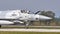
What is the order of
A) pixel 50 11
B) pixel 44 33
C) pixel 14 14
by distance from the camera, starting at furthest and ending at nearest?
pixel 14 14 → pixel 50 11 → pixel 44 33

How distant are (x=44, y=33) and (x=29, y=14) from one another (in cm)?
285

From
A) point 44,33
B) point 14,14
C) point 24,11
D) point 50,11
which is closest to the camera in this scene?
point 44,33

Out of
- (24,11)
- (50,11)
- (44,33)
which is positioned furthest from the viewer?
(24,11)

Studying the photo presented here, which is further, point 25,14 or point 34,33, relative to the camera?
point 25,14

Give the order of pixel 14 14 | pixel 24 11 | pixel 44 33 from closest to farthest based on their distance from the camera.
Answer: pixel 44 33 < pixel 24 11 < pixel 14 14

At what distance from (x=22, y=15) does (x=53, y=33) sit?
2.81 metres

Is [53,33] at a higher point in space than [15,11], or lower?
lower

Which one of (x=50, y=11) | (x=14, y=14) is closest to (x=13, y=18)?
(x=14, y=14)

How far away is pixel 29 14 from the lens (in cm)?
351

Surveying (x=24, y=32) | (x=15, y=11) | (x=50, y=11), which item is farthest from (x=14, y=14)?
(x=24, y=32)

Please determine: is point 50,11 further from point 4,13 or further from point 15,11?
point 4,13

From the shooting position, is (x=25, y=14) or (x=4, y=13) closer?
(x=25, y=14)

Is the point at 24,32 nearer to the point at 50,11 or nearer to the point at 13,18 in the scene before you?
the point at 50,11

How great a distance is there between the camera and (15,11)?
357 cm
